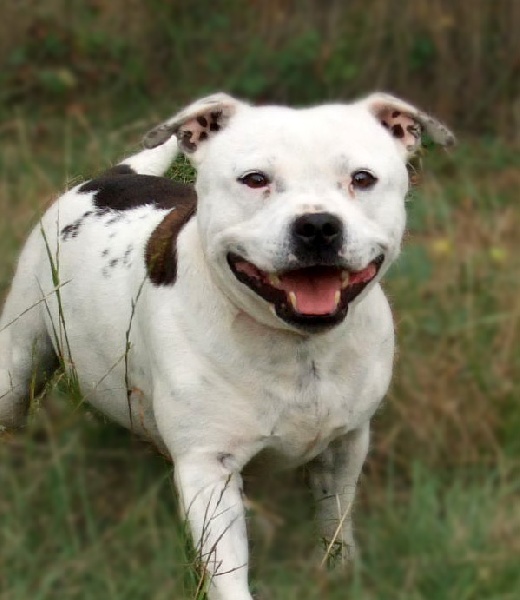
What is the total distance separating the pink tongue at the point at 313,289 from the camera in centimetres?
395

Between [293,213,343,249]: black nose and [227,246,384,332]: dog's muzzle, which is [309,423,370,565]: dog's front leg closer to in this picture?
[227,246,384,332]: dog's muzzle

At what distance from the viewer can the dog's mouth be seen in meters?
3.95

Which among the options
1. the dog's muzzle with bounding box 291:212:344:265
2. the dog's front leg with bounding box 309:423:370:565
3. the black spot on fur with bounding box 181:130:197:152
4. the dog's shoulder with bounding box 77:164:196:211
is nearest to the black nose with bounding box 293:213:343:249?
the dog's muzzle with bounding box 291:212:344:265

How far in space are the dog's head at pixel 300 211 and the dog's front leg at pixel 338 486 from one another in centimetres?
63

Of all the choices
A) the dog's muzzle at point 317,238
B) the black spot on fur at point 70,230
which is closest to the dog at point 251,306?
the dog's muzzle at point 317,238

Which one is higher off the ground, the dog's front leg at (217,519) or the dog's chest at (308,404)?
the dog's chest at (308,404)

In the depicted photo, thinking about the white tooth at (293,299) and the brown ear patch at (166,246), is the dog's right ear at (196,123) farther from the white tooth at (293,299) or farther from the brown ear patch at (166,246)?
the white tooth at (293,299)

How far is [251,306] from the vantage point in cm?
415

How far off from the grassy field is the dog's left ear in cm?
101

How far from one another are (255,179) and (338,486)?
115 cm

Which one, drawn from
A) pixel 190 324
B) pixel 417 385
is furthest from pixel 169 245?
pixel 417 385

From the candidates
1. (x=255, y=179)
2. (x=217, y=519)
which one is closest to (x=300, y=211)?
(x=255, y=179)

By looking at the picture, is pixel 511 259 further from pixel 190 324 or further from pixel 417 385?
pixel 190 324

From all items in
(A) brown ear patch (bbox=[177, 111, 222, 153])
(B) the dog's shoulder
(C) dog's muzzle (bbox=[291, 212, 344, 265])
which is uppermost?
(A) brown ear patch (bbox=[177, 111, 222, 153])
